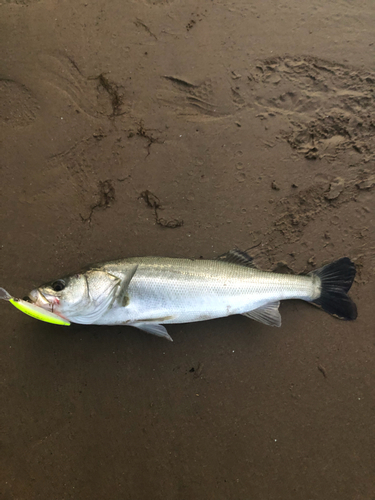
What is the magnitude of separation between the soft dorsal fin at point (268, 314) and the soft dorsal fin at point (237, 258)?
0.46m

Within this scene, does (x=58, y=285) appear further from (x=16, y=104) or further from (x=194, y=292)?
(x=16, y=104)

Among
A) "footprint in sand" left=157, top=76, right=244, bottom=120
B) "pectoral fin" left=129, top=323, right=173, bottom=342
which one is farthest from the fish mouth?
"footprint in sand" left=157, top=76, right=244, bottom=120

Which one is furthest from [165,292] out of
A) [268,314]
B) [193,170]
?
[193,170]

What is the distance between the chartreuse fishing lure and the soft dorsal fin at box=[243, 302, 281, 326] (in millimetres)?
→ 1840

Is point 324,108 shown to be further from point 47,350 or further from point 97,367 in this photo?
point 47,350

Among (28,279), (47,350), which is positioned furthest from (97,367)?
(28,279)

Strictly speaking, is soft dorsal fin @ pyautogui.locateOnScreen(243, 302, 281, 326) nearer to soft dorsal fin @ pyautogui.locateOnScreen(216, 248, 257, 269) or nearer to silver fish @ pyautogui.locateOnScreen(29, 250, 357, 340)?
silver fish @ pyautogui.locateOnScreen(29, 250, 357, 340)

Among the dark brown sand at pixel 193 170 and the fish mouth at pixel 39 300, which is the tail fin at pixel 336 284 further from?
the fish mouth at pixel 39 300

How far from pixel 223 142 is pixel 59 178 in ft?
6.26

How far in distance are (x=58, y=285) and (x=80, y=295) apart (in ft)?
0.72

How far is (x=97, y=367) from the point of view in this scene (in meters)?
3.19

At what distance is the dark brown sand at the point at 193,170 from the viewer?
3.21m

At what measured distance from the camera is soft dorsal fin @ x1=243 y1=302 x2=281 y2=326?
9.96ft

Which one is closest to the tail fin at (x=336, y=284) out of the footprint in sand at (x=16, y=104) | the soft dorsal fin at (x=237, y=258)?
the soft dorsal fin at (x=237, y=258)
